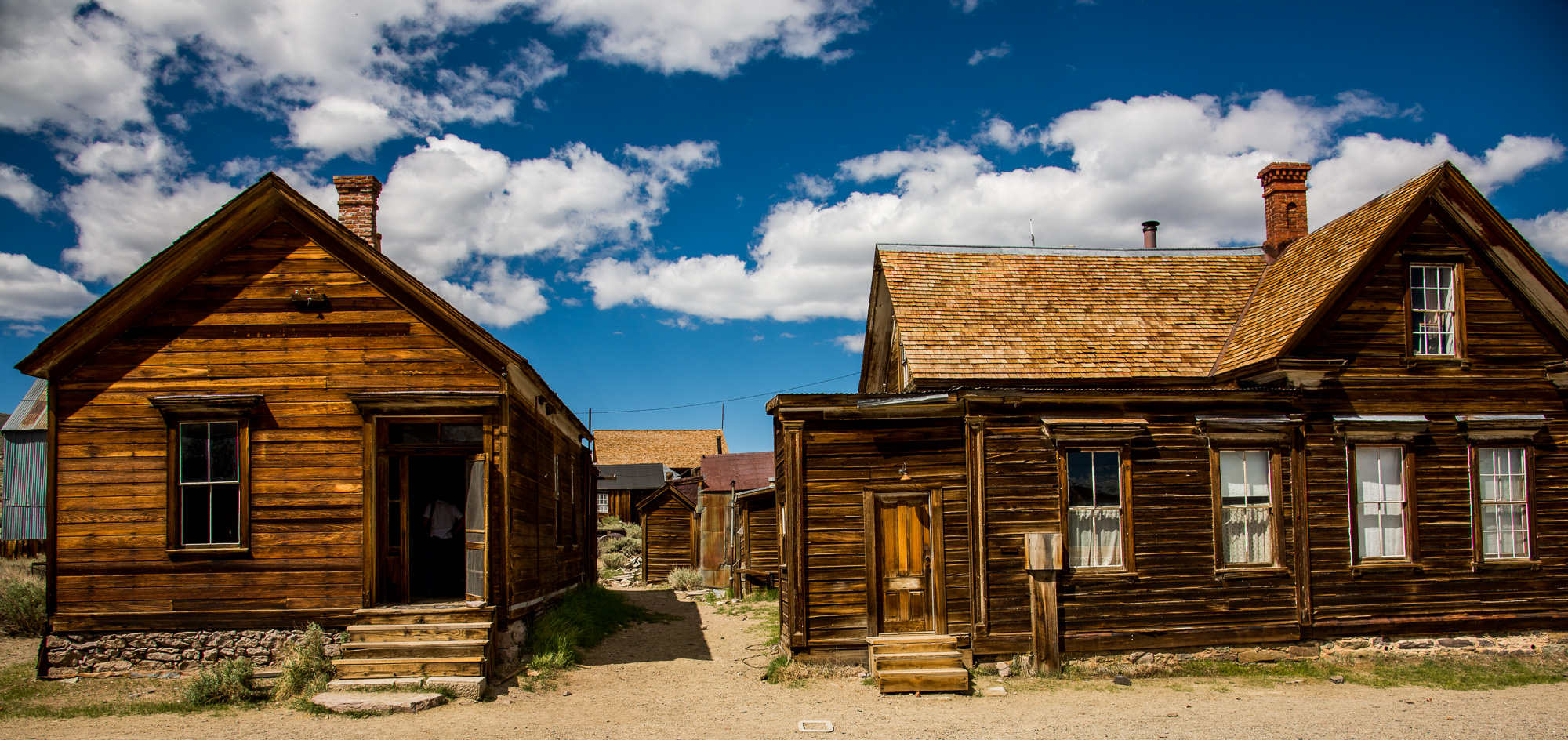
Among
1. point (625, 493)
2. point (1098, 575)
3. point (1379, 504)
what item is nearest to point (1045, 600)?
point (1098, 575)

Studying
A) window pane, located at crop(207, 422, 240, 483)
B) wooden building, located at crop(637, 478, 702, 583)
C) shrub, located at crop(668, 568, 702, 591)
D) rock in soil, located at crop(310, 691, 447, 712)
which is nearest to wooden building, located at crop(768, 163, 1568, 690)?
rock in soil, located at crop(310, 691, 447, 712)

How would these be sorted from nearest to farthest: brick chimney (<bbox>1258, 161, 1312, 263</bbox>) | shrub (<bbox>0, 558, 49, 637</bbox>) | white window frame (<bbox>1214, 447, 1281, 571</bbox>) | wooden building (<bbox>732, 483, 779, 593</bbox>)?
white window frame (<bbox>1214, 447, 1281, 571</bbox>) < shrub (<bbox>0, 558, 49, 637</bbox>) < brick chimney (<bbox>1258, 161, 1312, 263</bbox>) < wooden building (<bbox>732, 483, 779, 593</bbox>)

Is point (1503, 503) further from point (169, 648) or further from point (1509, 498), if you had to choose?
point (169, 648)

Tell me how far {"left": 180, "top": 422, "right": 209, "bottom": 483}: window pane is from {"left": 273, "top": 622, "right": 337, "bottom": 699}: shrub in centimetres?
248

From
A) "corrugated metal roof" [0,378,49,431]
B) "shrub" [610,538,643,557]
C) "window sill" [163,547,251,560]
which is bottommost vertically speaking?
"shrub" [610,538,643,557]

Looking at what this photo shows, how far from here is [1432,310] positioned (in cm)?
1370

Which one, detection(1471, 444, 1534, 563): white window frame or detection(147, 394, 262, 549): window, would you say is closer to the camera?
detection(147, 394, 262, 549): window

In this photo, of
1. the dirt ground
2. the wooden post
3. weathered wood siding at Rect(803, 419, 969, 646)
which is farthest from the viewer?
weathered wood siding at Rect(803, 419, 969, 646)

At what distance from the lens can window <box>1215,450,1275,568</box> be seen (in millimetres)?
12766

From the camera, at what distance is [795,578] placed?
12.1m

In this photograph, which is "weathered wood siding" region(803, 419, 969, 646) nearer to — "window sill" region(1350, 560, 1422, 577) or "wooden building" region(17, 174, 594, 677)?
"wooden building" region(17, 174, 594, 677)

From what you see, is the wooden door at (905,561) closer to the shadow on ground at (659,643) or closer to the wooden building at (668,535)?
the shadow on ground at (659,643)

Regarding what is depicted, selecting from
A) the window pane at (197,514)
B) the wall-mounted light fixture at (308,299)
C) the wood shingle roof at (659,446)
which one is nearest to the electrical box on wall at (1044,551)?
the wall-mounted light fixture at (308,299)

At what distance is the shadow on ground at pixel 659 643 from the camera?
44.9ft
